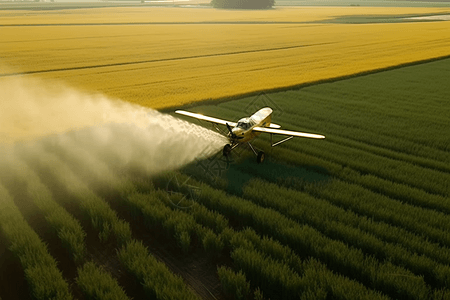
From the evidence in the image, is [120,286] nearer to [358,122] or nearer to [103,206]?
[103,206]

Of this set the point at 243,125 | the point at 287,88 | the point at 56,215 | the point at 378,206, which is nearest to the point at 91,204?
the point at 56,215

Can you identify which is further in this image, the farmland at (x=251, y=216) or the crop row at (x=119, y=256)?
the farmland at (x=251, y=216)

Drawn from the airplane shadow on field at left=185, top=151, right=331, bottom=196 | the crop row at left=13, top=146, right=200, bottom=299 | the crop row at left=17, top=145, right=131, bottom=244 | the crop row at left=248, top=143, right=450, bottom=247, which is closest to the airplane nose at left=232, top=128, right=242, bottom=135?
the airplane shadow on field at left=185, top=151, right=331, bottom=196

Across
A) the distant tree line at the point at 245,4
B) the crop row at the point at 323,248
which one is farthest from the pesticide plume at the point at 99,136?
the distant tree line at the point at 245,4

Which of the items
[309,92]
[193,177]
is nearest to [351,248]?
[193,177]

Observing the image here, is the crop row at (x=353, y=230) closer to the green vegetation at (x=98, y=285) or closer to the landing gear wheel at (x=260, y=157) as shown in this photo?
the landing gear wheel at (x=260, y=157)

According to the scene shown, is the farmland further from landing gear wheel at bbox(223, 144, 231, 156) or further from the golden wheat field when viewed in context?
the golden wheat field
